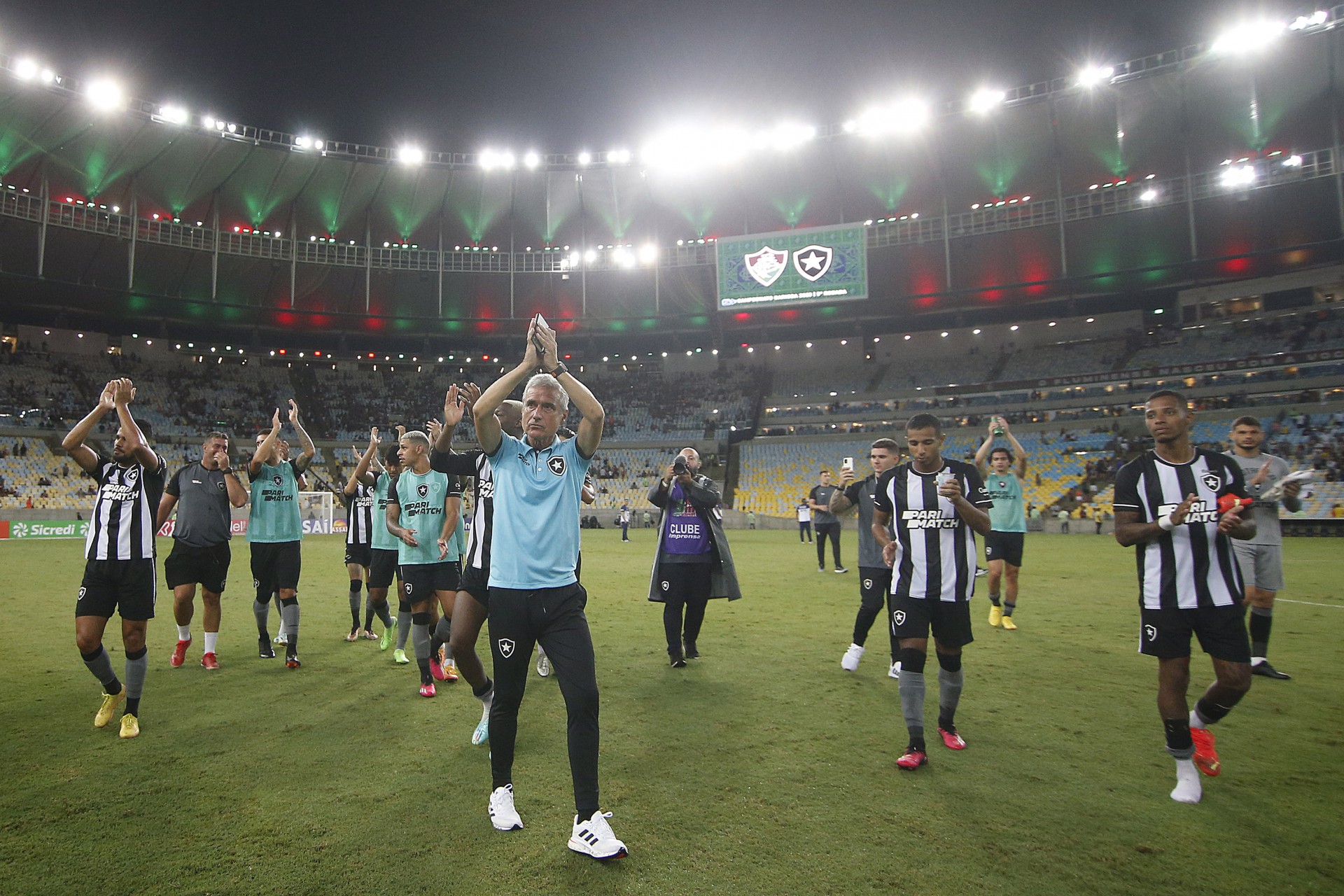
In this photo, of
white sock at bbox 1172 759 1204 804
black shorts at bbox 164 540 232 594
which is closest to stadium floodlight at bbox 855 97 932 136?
black shorts at bbox 164 540 232 594

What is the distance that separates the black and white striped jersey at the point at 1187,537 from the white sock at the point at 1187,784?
2.87ft

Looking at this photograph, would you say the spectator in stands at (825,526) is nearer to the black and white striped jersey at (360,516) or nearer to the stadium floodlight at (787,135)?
the black and white striped jersey at (360,516)

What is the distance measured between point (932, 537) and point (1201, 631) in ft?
5.11

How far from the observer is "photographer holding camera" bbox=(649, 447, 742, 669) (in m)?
7.03

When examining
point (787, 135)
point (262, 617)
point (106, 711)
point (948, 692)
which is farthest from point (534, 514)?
point (787, 135)

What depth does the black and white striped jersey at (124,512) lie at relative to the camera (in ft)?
16.7

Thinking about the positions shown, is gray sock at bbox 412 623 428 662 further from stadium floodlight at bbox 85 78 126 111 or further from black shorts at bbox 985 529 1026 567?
stadium floodlight at bbox 85 78 126 111

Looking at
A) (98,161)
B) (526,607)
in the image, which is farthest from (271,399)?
(526,607)

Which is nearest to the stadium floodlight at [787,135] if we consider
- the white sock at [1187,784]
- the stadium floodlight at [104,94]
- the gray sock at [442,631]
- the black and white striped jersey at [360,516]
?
the stadium floodlight at [104,94]

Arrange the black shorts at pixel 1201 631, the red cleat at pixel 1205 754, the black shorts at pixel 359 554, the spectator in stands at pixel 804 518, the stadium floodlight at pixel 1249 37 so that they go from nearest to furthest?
the black shorts at pixel 1201 631 → the red cleat at pixel 1205 754 → the black shorts at pixel 359 554 → the spectator in stands at pixel 804 518 → the stadium floodlight at pixel 1249 37

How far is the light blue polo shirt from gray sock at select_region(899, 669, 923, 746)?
7.56ft

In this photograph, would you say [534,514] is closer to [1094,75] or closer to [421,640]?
[421,640]

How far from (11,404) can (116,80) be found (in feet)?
59.8

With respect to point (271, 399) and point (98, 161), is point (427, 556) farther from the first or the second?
point (271, 399)
